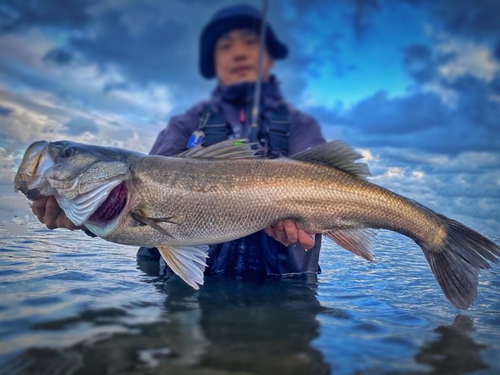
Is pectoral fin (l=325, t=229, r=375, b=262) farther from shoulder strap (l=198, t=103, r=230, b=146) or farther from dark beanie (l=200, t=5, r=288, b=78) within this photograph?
dark beanie (l=200, t=5, r=288, b=78)

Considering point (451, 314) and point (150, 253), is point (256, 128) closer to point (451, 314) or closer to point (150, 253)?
point (150, 253)

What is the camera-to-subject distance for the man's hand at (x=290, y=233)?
3.81m

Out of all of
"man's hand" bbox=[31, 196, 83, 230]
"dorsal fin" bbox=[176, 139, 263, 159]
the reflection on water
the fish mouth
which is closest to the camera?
the reflection on water

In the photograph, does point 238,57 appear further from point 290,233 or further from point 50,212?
point 50,212

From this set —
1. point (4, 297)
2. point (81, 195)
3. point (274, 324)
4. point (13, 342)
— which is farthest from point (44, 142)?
point (274, 324)

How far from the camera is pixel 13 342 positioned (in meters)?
2.40

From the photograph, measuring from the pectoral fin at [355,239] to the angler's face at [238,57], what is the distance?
9.03 feet

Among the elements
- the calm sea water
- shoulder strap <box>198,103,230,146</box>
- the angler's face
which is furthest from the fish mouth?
the angler's face

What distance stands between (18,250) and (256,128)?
4017mm

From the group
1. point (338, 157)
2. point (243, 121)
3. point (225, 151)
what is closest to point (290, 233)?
point (338, 157)

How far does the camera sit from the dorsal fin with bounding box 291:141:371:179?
3.76 meters

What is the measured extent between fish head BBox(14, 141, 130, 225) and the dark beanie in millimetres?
2687

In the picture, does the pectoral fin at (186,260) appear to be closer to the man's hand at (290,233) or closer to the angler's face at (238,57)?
the man's hand at (290,233)

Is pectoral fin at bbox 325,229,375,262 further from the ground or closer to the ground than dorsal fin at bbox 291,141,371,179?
closer to the ground
